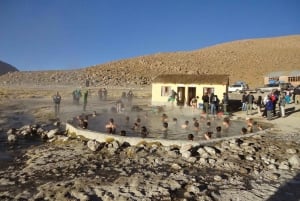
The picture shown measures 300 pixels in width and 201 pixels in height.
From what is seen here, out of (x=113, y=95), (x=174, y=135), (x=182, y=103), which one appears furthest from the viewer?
(x=113, y=95)

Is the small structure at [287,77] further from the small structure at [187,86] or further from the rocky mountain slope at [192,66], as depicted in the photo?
Answer: the small structure at [187,86]

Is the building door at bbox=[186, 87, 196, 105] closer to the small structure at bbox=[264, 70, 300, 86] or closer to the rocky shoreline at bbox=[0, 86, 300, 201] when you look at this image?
the rocky shoreline at bbox=[0, 86, 300, 201]

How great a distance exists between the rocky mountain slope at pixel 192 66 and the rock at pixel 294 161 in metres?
56.2

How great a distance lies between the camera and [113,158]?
15312 mm

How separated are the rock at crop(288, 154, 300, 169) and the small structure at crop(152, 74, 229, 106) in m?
14.8

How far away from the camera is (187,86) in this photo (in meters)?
30.6

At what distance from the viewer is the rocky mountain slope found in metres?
76.8

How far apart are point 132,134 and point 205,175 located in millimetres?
6517

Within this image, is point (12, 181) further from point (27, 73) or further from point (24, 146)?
point (27, 73)

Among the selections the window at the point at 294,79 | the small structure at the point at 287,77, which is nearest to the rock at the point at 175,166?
the small structure at the point at 287,77

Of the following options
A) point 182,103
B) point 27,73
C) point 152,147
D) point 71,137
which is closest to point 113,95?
point 182,103

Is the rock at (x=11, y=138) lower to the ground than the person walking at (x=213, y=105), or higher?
lower

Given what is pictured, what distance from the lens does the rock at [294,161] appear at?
13922 mm

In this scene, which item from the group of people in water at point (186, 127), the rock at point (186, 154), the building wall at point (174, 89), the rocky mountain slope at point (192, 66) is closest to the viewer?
the rock at point (186, 154)
